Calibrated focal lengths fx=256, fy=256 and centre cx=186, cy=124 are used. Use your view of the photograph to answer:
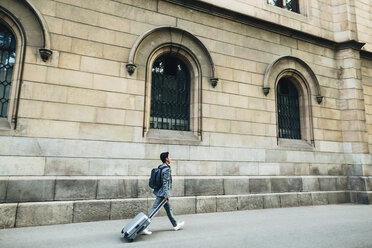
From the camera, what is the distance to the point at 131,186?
729 cm

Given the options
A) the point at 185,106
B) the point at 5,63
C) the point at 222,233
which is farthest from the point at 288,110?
the point at 5,63

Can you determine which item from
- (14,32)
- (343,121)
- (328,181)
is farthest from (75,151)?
(343,121)

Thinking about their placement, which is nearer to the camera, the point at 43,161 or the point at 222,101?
the point at 43,161

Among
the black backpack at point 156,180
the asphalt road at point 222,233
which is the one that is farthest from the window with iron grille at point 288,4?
the black backpack at point 156,180

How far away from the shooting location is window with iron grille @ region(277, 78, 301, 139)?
10445 mm

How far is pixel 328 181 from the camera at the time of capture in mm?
10234

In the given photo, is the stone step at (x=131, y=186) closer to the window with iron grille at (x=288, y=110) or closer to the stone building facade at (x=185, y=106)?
the stone building facade at (x=185, y=106)

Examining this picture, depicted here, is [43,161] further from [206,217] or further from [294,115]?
[294,115]

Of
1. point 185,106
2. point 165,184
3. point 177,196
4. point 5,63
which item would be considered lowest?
point 177,196

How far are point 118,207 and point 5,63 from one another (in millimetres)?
4995

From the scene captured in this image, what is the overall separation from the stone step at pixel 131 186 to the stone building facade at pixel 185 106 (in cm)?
3

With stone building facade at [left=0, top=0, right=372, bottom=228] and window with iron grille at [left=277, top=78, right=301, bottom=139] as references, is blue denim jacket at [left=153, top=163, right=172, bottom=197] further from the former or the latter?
window with iron grille at [left=277, top=78, right=301, bottom=139]

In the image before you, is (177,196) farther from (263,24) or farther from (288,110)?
(263,24)

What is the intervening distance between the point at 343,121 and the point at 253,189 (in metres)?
5.60
